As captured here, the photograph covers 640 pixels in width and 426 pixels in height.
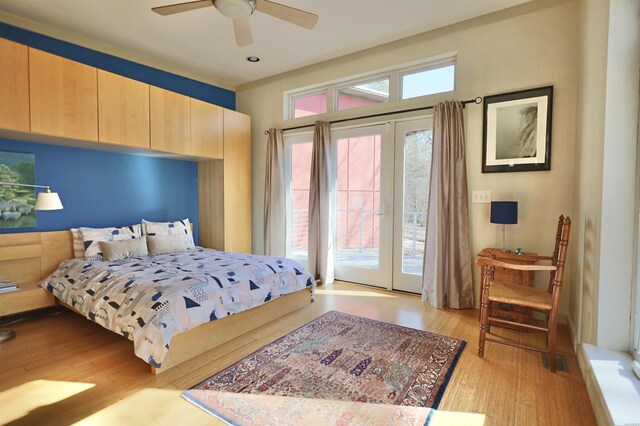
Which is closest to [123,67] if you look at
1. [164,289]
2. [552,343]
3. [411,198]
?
[164,289]

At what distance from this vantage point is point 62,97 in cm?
307

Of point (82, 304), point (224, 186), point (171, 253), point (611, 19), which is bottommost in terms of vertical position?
point (82, 304)

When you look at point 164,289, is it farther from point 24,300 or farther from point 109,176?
point 109,176

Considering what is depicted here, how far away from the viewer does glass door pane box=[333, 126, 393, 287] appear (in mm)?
4109

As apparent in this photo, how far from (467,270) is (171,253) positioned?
332cm

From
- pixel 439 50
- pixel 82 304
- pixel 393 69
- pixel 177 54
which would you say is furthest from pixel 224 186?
pixel 439 50

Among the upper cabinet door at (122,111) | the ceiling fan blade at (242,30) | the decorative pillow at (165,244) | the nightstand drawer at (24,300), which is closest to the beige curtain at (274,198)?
the decorative pillow at (165,244)

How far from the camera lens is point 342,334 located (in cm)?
277

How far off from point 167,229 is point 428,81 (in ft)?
12.0

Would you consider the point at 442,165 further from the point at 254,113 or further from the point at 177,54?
the point at 177,54

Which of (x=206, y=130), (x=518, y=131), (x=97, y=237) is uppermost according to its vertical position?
(x=206, y=130)

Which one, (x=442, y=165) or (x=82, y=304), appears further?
(x=442, y=165)

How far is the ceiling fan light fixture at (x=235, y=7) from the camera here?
237 centimetres

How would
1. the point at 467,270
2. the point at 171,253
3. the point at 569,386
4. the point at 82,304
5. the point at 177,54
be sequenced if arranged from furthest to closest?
the point at 177,54
the point at 171,253
the point at 467,270
the point at 82,304
the point at 569,386
